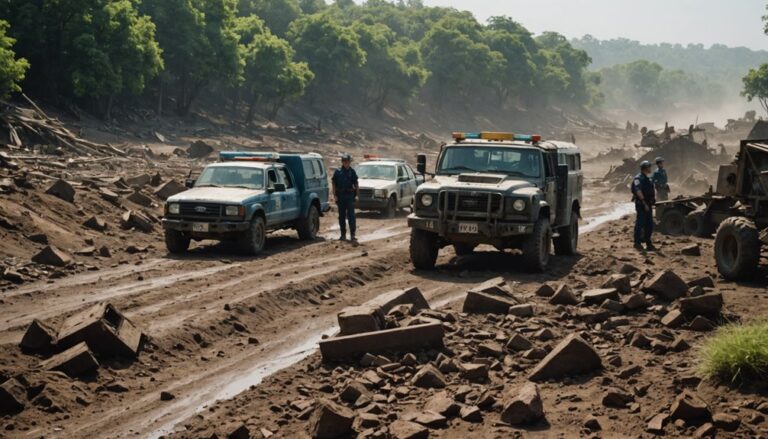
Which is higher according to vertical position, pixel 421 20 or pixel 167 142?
pixel 421 20

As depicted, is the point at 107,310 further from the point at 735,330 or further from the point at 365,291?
the point at 735,330

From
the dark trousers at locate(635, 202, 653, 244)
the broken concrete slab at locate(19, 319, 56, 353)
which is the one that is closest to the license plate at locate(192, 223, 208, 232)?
the broken concrete slab at locate(19, 319, 56, 353)

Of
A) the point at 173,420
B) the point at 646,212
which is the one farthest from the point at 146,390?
the point at 646,212

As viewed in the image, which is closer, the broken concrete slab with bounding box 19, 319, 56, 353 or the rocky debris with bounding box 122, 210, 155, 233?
the broken concrete slab with bounding box 19, 319, 56, 353

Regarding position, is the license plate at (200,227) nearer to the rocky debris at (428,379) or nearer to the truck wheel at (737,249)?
the rocky debris at (428,379)

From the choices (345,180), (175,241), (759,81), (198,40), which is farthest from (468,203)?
(759,81)

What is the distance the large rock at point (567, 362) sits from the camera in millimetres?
8867

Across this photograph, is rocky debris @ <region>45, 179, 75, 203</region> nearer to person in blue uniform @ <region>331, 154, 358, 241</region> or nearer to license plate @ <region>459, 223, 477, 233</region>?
person in blue uniform @ <region>331, 154, 358, 241</region>

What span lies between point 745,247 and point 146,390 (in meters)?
9.70

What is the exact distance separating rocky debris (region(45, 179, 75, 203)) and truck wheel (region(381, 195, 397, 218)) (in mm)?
9087

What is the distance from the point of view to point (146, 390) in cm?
891

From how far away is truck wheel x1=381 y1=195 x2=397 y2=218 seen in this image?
26.3 metres

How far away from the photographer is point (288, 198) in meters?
19.2

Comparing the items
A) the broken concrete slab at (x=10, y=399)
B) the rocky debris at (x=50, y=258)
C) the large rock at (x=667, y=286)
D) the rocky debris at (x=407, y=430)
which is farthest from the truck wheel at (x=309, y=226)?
the rocky debris at (x=407, y=430)
